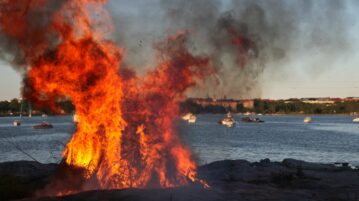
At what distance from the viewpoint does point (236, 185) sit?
83.4 feet

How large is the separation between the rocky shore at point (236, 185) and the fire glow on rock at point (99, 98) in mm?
2078

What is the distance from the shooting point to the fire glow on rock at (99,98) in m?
22.8

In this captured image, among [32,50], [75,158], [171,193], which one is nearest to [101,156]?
[75,158]

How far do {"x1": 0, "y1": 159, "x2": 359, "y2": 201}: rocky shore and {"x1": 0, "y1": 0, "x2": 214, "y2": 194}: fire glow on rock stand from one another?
2.08 metres

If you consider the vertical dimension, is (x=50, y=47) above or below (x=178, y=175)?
above

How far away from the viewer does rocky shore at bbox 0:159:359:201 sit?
2079 centimetres

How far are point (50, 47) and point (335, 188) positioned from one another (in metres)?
16.3

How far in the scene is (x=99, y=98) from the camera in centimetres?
2319

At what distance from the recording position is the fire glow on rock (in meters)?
22.8

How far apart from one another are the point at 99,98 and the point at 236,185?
8.47 m

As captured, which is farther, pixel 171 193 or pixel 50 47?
pixel 50 47

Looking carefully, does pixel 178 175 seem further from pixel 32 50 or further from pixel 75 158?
pixel 32 50

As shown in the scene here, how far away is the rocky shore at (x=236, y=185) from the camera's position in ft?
68.2

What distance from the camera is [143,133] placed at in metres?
23.5
